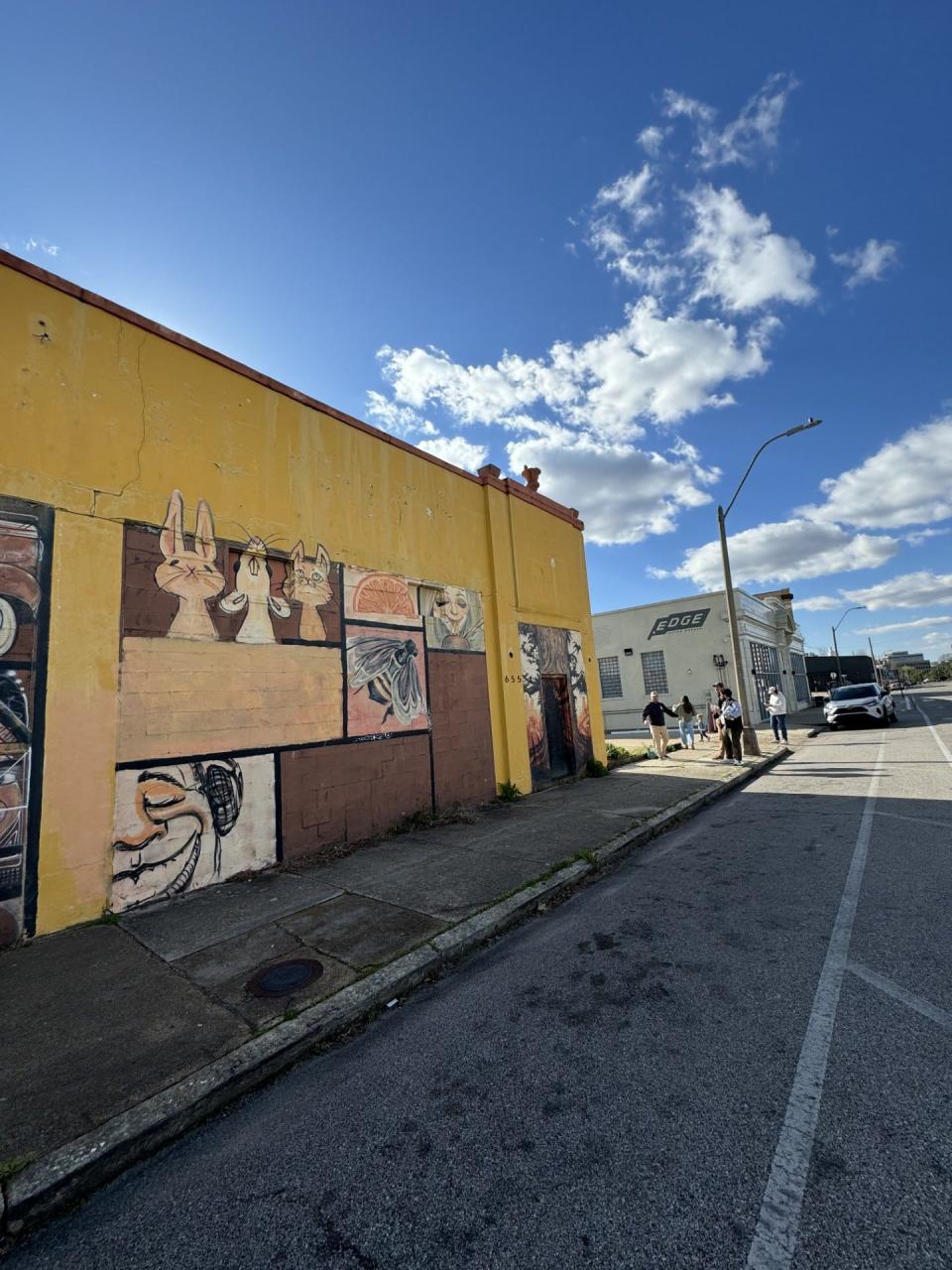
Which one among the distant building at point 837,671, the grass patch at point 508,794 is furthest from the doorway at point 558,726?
the distant building at point 837,671

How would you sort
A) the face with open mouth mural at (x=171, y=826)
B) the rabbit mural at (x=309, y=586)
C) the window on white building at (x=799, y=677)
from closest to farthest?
1. the face with open mouth mural at (x=171, y=826)
2. the rabbit mural at (x=309, y=586)
3. the window on white building at (x=799, y=677)

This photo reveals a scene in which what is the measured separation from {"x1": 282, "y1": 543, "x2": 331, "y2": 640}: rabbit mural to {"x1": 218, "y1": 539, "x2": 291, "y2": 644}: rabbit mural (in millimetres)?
275

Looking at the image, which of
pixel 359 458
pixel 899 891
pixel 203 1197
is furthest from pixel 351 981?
pixel 359 458

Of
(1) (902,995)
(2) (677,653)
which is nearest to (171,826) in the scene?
(1) (902,995)

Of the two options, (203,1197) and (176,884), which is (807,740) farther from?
(203,1197)

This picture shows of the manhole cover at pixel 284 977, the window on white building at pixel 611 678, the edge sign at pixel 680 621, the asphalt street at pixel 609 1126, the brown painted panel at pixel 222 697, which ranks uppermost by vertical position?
the edge sign at pixel 680 621

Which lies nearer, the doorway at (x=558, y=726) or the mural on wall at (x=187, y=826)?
the mural on wall at (x=187, y=826)

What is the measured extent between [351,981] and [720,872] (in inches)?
148

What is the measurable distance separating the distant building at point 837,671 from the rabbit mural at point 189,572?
165ft

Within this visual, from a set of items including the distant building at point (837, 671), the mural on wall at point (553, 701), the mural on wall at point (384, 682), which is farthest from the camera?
the distant building at point (837, 671)

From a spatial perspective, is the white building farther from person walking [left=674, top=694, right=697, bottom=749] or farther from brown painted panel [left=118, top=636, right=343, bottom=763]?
brown painted panel [left=118, top=636, right=343, bottom=763]

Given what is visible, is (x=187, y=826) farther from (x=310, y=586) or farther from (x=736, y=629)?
(x=736, y=629)

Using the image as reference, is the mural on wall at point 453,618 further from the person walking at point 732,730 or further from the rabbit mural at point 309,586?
the person walking at point 732,730

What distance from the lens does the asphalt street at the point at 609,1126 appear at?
1.91m
